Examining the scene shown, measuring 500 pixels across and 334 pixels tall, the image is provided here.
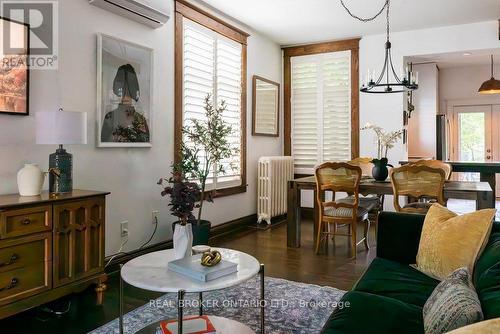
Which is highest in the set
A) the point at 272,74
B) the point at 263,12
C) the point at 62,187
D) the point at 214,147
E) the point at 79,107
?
the point at 263,12

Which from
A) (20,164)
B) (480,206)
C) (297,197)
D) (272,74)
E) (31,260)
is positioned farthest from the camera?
(272,74)

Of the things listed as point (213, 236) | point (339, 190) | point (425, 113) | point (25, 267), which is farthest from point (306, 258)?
point (425, 113)

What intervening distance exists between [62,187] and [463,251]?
2573mm

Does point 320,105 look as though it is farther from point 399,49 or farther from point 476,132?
point 476,132

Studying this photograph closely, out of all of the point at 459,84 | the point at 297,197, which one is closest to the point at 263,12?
the point at 297,197

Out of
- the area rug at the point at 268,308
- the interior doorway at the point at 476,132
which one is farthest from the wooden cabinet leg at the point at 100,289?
the interior doorway at the point at 476,132

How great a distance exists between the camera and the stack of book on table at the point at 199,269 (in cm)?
182

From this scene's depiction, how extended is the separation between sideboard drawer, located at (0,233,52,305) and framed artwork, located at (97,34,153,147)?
113 cm

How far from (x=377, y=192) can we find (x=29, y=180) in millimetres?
3168

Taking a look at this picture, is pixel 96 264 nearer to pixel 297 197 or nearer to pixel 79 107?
pixel 79 107

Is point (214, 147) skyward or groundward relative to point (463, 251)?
skyward

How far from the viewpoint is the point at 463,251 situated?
199 cm

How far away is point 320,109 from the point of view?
20.4 ft
